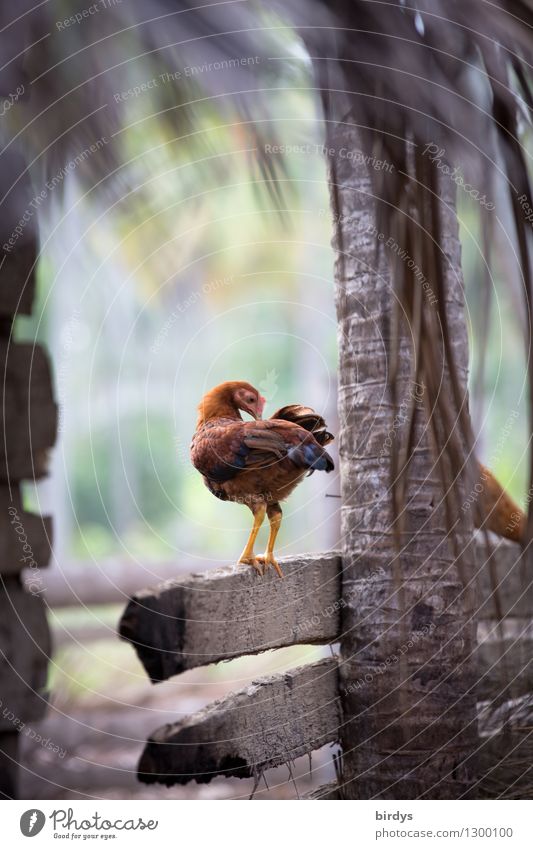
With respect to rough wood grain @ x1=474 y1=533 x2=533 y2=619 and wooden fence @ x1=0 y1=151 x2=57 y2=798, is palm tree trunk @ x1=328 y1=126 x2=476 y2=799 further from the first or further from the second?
wooden fence @ x1=0 y1=151 x2=57 y2=798

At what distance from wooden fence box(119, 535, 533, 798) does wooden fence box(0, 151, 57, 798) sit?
0.22 m

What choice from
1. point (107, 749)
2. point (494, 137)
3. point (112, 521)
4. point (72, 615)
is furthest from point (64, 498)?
point (494, 137)

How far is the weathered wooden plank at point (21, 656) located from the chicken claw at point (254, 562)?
10.6 inches

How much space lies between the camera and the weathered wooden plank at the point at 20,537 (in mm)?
816

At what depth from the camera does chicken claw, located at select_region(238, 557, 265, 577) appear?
28.9 inches

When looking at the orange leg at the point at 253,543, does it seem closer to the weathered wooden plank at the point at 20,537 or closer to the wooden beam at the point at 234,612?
the wooden beam at the point at 234,612

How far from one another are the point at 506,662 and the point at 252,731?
334 mm

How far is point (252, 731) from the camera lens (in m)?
0.73

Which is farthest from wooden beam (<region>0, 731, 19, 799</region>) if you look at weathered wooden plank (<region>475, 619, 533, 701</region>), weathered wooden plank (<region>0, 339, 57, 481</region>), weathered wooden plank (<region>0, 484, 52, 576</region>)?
weathered wooden plank (<region>475, 619, 533, 701</region>)

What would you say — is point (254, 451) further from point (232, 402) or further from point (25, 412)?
point (25, 412)

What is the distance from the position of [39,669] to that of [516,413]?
1.99 ft

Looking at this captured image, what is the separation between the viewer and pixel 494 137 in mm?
730
